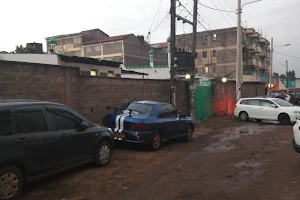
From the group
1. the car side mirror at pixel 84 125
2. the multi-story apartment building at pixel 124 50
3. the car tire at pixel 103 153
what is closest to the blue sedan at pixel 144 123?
the car tire at pixel 103 153

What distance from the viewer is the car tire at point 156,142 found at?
953cm

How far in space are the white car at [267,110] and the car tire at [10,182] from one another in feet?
52.0

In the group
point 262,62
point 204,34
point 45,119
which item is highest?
point 204,34

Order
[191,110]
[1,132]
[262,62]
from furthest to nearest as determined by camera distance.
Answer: [262,62], [191,110], [1,132]

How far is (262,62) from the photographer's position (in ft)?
251

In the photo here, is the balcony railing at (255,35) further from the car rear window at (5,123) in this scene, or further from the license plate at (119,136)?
the car rear window at (5,123)

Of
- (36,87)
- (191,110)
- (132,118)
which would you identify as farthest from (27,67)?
(191,110)

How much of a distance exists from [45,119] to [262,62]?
77.5m

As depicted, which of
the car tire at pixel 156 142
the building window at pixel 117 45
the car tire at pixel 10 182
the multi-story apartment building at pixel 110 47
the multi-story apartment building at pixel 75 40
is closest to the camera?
the car tire at pixel 10 182

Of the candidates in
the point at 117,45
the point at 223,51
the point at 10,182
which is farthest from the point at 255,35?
the point at 10,182

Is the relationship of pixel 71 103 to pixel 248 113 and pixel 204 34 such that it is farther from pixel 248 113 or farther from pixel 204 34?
pixel 204 34

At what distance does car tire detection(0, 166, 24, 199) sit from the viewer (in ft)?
15.8

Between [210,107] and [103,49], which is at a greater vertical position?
[103,49]

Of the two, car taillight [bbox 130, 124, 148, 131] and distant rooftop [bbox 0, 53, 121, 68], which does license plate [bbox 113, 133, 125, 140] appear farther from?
distant rooftop [bbox 0, 53, 121, 68]
